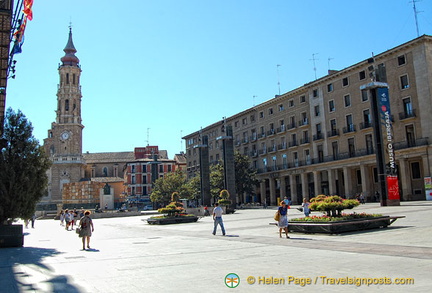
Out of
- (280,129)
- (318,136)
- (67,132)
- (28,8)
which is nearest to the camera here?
(28,8)

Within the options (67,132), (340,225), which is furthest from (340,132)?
(67,132)

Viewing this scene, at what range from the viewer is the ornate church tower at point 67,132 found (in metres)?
79.4

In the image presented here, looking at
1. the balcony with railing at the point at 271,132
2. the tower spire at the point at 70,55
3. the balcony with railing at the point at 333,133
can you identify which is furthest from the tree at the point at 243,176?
the tower spire at the point at 70,55

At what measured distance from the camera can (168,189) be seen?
6644 cm

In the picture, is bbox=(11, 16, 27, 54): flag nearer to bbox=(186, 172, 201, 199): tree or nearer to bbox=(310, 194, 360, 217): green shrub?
bbox=(310, 194, 360, 217): green shrub

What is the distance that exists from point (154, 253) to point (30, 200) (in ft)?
23.2

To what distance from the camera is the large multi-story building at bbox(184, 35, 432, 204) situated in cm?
4256

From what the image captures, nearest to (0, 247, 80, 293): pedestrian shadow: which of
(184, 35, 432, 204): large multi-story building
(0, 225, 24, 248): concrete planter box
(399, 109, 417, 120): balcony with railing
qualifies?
(0, 225, 24, 248): concrete planter box

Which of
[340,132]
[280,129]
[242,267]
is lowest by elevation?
[242,267]

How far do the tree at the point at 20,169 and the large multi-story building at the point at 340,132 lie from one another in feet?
92.3

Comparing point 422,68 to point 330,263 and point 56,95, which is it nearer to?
point 330,263

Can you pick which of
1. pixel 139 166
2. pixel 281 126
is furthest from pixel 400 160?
pixel 139 166

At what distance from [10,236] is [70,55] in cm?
7544

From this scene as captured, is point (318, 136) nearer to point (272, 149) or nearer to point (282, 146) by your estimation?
point (282, 146)
